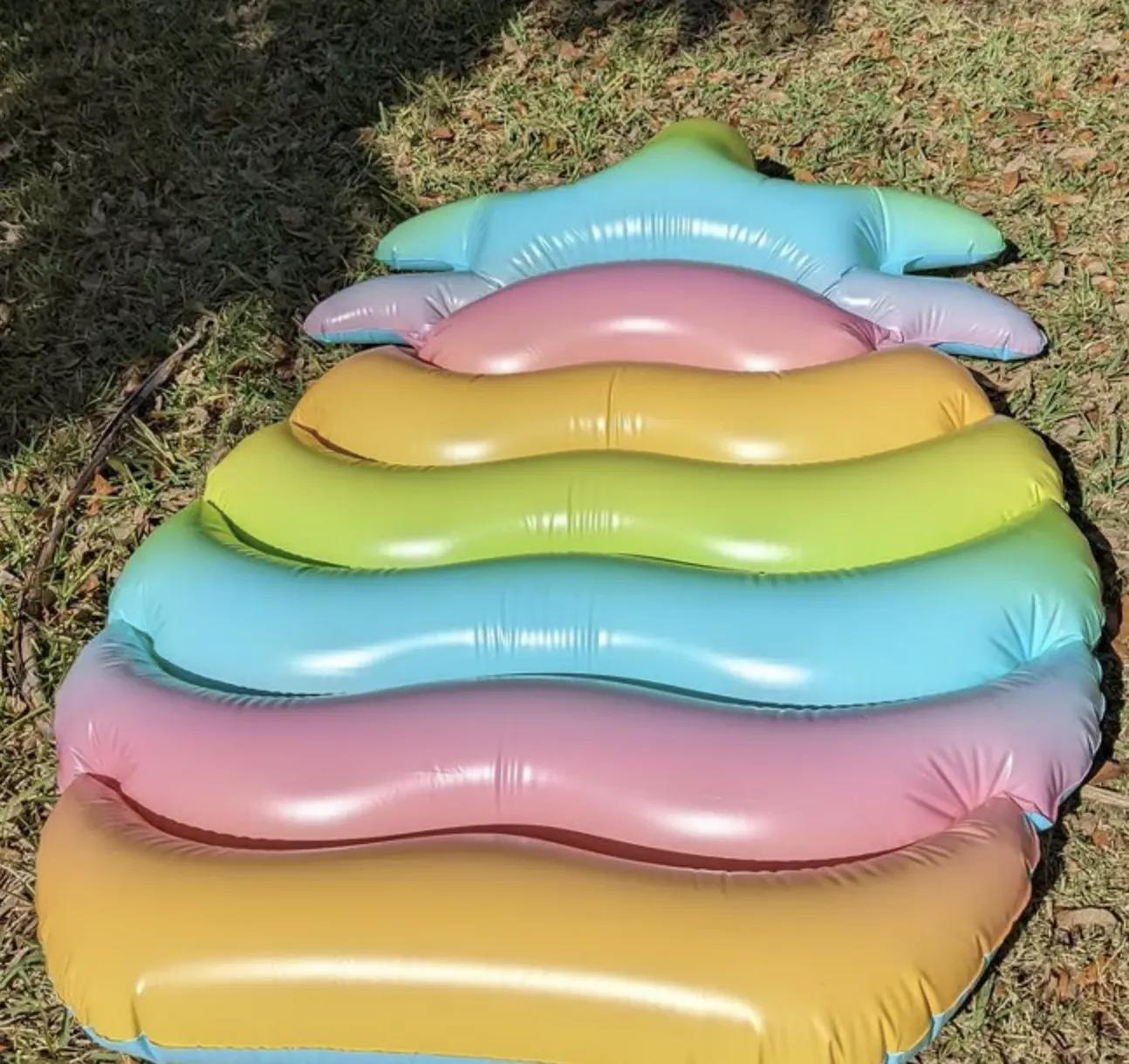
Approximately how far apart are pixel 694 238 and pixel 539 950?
2418mm

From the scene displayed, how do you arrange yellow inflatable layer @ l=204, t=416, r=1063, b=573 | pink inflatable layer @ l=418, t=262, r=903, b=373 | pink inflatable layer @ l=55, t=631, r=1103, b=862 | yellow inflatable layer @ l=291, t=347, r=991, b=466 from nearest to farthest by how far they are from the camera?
1. pink inflatable layer @ l=55, t=631, r=1103, b=862
2. yellow inflatable layer @ l=204, t=416, r=1063, b=573
3. yellow inflatable layer @ l=291, t=347, r=991, b=466
4. pink inflatable layer @ l=418, t=262, r=903, b=373

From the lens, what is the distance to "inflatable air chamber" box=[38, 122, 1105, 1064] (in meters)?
2.10

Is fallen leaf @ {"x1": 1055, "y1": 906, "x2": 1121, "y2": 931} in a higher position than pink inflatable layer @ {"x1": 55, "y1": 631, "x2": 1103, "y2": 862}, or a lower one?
lower

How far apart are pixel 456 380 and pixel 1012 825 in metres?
1.86

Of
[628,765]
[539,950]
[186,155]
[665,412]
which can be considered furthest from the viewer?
[186,155]

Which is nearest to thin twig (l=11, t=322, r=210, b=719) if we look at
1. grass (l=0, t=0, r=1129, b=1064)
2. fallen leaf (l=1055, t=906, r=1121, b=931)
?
grass (l=0, t=0, r=1129, b=1064)

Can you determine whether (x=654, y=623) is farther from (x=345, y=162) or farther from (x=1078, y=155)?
(x=345, y=162)

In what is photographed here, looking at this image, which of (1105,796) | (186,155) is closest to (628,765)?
(1105,796)

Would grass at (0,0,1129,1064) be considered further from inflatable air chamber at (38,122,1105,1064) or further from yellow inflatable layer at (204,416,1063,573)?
yellow inflatable layer at (204,416,1063,573)

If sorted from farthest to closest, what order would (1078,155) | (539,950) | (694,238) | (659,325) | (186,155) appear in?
(186,155) < (1078,155) < (694,238) < (659,325) < (539,950)

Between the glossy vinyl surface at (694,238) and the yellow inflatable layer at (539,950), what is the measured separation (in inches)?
73.0

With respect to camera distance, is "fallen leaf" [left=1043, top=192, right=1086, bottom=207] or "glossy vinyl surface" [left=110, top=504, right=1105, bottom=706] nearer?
"glossy vinyl surface" [left=110, top=504, right=1105, bottom=706]

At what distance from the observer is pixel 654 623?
104 inches

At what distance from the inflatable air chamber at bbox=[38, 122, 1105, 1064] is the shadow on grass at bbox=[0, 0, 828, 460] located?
100cm
